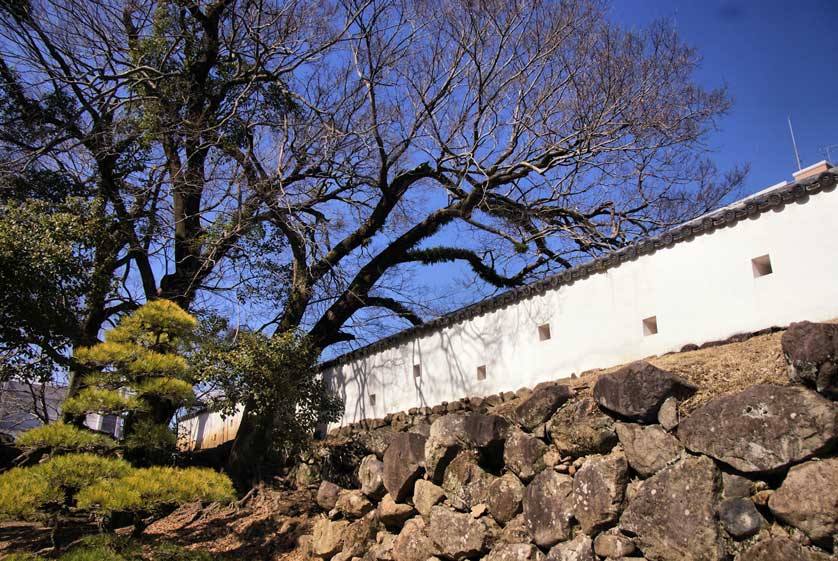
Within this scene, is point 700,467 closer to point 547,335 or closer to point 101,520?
point 547,335

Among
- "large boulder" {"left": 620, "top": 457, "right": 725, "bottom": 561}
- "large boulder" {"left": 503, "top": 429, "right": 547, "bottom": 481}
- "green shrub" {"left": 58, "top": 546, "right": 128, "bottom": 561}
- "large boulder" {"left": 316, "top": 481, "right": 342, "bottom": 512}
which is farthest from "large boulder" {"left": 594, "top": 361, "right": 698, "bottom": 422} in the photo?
"green shrub" {"left": 58, "top": 546, "right": 128, "bottom": 561}

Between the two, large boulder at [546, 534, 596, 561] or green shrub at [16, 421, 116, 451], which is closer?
large boulder at [546, 534, 596, 561]

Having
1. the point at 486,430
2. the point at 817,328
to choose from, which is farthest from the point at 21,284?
the point at 817,328

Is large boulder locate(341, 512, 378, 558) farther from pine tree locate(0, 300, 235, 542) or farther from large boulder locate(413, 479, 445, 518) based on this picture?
pine tree locate(0, 300, 235, 542)

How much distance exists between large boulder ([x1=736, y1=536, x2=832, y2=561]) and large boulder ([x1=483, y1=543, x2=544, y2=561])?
179cm

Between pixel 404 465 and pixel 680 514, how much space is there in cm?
325

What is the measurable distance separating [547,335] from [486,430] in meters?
1.56

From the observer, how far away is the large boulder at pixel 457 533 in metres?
5.69

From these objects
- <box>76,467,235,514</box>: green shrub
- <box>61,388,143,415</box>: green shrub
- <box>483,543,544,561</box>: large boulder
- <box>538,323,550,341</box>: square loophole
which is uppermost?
<box>538,323,550,341</box>: square loophole

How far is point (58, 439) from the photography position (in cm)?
605

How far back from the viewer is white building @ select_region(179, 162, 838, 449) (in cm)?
517

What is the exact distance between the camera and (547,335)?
7.11 m

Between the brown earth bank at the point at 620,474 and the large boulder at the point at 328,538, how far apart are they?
0.06 ft

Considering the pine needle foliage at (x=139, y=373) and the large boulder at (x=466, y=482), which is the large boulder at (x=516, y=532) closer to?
the large boulder at (x=466, y=482)
